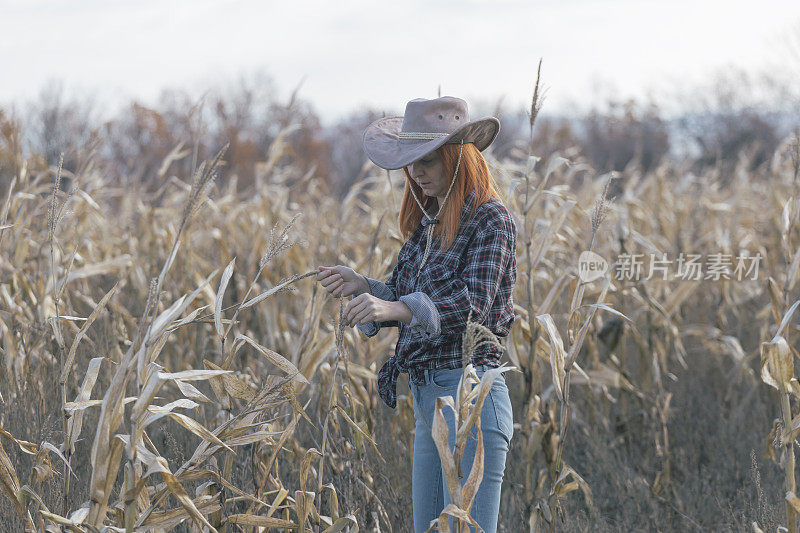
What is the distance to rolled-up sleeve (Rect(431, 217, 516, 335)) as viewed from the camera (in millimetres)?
1744

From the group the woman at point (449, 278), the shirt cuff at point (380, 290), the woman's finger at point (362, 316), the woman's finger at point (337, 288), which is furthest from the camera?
the shirt cuff at point (380, 290)

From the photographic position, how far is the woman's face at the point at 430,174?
1.92 m

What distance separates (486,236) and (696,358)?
9.53 ft

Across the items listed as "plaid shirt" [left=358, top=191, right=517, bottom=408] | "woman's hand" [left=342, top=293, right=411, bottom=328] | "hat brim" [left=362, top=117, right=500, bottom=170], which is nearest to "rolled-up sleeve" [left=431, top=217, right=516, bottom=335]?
"plaid shirt" [left=358, top=191, right=517, bottom=408]

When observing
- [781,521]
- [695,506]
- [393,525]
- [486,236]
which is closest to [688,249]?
[695,506]

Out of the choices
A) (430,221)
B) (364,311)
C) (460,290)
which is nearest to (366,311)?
(364,311)

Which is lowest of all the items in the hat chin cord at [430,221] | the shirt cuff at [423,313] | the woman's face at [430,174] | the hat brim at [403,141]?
Answer: the shirt cuff at [423,313]

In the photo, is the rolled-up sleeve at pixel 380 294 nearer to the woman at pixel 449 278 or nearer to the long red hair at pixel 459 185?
the woman at pixel 449 278

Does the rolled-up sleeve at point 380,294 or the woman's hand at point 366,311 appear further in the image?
the rolled-up sleeve at point 380,294

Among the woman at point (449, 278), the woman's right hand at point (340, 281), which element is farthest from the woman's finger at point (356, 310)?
the woman's right hand at point (340, 281)

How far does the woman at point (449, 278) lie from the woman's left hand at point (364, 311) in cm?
7

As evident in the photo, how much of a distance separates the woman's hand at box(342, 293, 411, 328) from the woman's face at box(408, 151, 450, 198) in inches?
15.2

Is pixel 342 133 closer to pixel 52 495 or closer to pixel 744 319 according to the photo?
pixel 744 319

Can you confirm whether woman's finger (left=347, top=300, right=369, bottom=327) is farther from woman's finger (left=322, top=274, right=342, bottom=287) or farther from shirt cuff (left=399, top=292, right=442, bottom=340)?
woman's finger (left=322, top=274, right=342, bottom=287)
